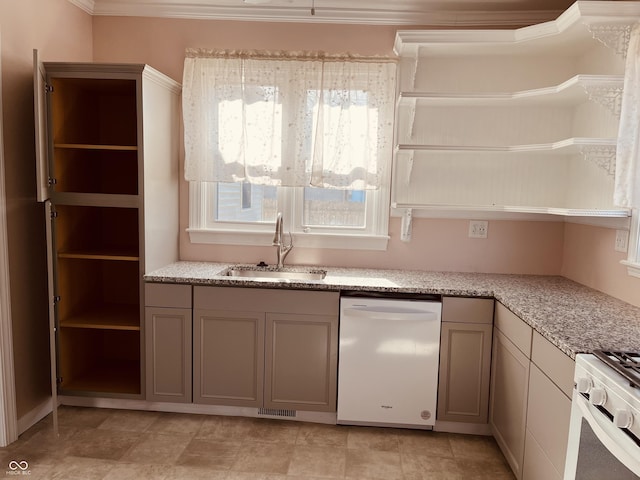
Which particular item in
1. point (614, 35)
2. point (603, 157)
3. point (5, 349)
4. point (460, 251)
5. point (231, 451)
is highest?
point (614, 35)

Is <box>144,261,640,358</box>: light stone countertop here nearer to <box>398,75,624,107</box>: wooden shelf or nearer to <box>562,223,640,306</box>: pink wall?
<box>562,223,640,306</box>: pink wall

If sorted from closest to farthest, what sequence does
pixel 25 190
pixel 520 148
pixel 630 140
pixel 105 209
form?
pixel 630 140 < pixel 25 190 < pixel 520 148 < pixel 105 209

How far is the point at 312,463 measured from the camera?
2.30m

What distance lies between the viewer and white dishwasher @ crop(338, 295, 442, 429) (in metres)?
2.49

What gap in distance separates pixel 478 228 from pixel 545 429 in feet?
4.81

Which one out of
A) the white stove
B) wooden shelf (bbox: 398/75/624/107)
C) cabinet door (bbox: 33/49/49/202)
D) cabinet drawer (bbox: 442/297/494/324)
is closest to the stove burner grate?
the white stove

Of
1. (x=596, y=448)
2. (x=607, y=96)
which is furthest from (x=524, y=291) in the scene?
(x=596, y=448)

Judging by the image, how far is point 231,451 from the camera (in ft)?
7.81

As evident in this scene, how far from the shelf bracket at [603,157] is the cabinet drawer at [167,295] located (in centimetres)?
222

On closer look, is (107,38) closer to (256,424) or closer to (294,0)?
(294,0)

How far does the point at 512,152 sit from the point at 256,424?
219 cm

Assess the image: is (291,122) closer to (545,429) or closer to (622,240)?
(622,240)

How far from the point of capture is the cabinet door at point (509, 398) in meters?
2.04

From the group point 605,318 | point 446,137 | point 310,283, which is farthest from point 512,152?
point 310,283
